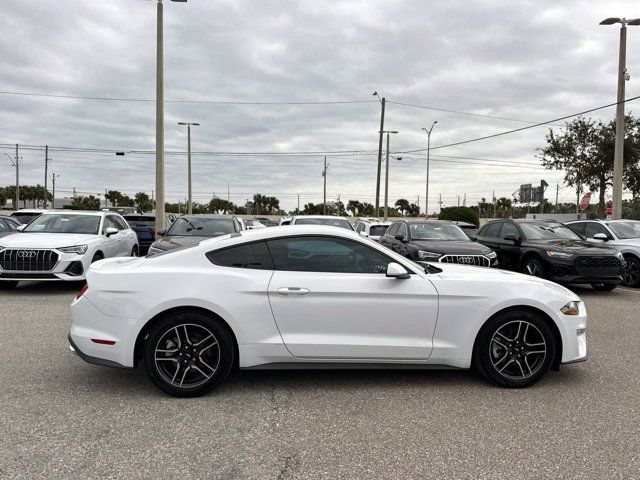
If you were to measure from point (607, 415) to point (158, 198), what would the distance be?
16.3 meters

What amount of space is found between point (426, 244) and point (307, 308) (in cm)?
667

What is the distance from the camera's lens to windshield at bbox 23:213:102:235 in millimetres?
10469

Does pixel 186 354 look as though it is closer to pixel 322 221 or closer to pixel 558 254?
pixel 558 254

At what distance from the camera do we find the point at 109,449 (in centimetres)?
322

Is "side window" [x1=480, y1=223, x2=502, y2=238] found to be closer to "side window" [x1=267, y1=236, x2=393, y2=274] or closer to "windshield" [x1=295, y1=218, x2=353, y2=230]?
"windshield" [x1=295, y1=218, x2=353, y2=230]

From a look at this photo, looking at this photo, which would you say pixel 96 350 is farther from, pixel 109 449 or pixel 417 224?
pixel 417 224

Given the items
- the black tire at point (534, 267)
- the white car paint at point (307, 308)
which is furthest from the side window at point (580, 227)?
the white car paint at point (307, 308)

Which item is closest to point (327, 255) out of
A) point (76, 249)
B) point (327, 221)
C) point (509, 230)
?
point (76, 249)

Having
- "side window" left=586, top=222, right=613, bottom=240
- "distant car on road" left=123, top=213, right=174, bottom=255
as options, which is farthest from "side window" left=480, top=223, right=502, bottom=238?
"distant car on road" left=123, top=213, right=174, bottom=255

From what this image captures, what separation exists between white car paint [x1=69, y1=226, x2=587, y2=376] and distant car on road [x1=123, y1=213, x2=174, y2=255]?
566 inches

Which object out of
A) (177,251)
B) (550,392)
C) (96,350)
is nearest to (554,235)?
(550,392)

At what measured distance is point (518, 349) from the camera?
173 inches

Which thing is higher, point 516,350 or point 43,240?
point 43,240

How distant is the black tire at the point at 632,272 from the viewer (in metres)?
11.3
